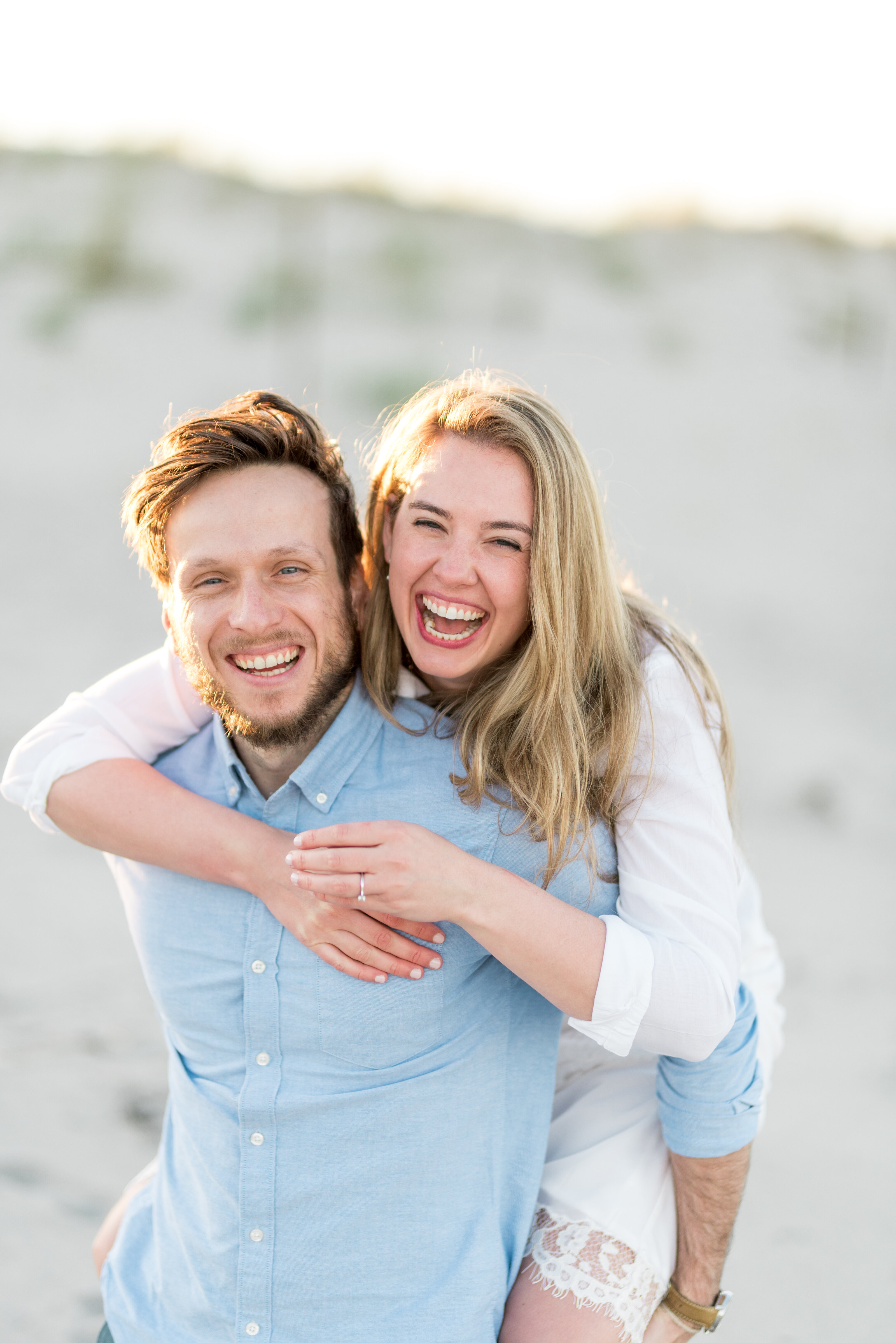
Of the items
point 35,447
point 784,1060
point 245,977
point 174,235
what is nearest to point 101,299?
point 174,235

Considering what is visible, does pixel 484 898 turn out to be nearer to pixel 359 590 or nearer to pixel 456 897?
pixel 456 897

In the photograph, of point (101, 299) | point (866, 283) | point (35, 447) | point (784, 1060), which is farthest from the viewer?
point (866, 283)

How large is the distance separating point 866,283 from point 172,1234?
16.8 m

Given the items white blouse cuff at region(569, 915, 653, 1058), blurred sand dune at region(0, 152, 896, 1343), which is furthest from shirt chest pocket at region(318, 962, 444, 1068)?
blurred sand dune at region(0, 152, 896, 1343)

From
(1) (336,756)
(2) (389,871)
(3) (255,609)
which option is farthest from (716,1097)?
(3) (255,609)

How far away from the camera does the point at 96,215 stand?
1517 cm

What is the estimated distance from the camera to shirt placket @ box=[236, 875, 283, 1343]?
2.09m

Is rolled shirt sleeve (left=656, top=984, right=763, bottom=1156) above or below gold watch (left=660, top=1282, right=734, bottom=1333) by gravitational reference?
above

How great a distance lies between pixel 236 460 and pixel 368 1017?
44.9 inches

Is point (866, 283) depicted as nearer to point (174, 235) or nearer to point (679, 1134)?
point (174, 235)

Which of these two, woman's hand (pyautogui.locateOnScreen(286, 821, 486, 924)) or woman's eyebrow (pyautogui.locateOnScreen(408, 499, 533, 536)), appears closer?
woman's hand (pyautogui.locateOnScreen(286, 821, 486, 924))

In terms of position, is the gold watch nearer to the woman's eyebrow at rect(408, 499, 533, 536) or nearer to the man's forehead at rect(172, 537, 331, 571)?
the woman's eyebrow at rect(408, 499, 533, 536)

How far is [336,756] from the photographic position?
229 centimetres

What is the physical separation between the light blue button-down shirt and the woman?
0.28 feet
